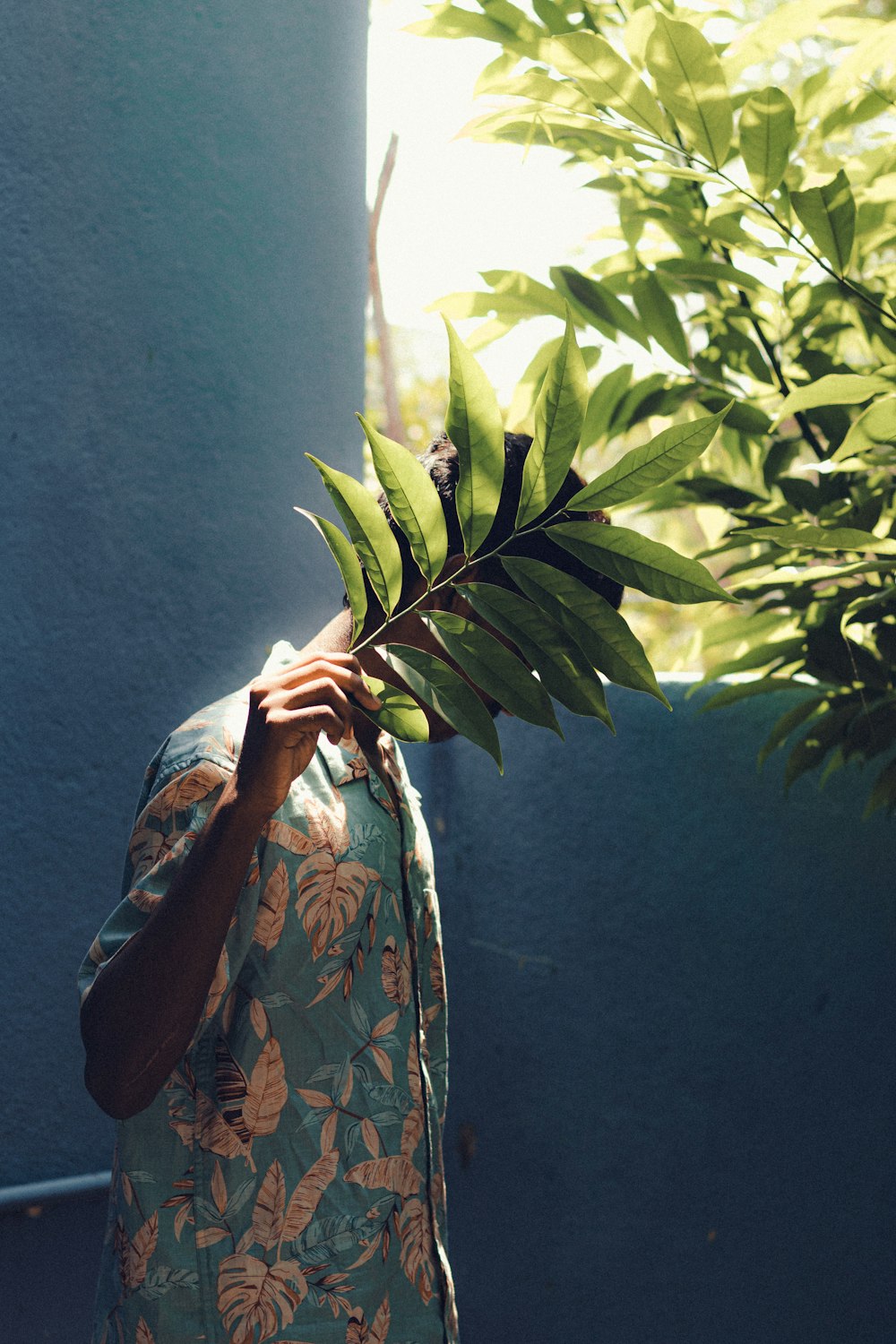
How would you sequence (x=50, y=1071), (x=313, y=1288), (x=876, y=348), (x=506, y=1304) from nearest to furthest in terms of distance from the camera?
(x=313, y=1288) < (x=876, y=348) < (x=50, y=1071) < (x=506, y=1304)

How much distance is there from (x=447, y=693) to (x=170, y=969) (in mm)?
278

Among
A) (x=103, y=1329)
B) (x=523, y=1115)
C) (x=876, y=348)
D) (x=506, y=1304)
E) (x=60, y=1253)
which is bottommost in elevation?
(x=506, y=1304)

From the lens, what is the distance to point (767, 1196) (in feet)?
6.10

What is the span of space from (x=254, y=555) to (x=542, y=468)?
3.35ft

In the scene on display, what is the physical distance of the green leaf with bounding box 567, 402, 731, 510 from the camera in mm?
708

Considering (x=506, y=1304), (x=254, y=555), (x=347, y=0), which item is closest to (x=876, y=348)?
(x=254, y=555)

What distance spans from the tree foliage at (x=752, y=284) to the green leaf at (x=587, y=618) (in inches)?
13.3

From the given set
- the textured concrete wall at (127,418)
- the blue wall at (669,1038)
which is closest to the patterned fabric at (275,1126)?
the textured concrete wall at (127,418)

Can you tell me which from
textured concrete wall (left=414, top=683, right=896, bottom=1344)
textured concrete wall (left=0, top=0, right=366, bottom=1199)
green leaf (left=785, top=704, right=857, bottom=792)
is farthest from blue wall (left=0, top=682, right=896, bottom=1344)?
textured concrete wall (left=0, top=0, right=366, bottom=1199)

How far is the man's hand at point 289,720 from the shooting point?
2.30 ft

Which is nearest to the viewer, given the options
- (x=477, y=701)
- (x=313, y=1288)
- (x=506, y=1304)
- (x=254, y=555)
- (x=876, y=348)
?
(x=477, y=701)

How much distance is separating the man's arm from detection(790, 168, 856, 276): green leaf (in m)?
0.62

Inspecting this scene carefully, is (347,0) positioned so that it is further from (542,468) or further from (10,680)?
(542,468)

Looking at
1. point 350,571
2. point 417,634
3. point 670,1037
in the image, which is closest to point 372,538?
point 350,571
